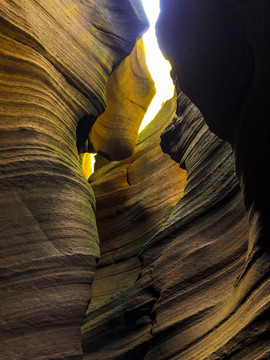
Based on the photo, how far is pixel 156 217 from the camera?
9914mm

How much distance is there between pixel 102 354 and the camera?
6.34 meters

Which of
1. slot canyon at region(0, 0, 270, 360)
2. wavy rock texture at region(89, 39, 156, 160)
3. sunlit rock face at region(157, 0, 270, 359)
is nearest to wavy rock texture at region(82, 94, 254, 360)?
slot canyon at region(0, 0, 270, 360)

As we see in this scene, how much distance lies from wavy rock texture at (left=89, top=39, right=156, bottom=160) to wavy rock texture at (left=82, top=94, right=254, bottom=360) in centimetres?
530

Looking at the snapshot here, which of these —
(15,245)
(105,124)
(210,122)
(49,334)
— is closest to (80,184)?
(15,245)

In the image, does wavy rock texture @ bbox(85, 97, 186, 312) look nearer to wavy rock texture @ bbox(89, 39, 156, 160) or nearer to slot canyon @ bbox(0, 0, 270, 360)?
slot canyon @ bbox(0, 0, 270, 360)

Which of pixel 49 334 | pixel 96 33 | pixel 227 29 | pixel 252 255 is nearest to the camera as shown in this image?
pixel 227 29

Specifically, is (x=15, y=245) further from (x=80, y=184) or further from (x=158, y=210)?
(x=158, y=210)

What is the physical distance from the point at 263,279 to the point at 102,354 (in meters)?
4.42

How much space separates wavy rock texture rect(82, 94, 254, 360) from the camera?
4727 mm

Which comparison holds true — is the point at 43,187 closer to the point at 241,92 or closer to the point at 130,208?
the point at 241,92

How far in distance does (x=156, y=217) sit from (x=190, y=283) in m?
4.46

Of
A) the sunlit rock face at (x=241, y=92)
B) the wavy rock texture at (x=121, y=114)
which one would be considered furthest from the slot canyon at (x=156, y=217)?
the wavy rock texture at (x=121, y=114)

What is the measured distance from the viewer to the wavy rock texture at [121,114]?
41.0 feet

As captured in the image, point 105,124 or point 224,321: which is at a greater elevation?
point 105,124
